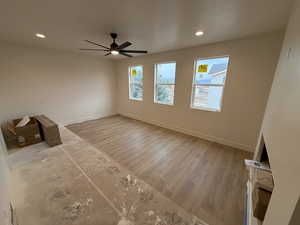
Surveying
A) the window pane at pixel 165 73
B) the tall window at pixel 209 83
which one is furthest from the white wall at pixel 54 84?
the tall window at pixel 209 83

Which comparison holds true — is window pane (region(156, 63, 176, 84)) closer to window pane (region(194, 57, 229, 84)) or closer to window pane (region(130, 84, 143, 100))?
window pane (region(194, 57, 229, 84))

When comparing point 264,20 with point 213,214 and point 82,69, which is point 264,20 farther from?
point 82,69

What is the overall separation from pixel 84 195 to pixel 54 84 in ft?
12.0

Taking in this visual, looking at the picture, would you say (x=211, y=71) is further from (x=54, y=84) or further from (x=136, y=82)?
(x=54, y=84)

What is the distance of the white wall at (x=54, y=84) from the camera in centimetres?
307

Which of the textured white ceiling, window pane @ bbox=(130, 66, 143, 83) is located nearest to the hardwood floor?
window pane @ bbox=(130, 66, 143, 83)

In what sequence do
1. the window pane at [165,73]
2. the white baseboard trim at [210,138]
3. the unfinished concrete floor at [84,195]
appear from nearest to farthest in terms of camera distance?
the unfinished concrete floor at [84,195]
the white baseboard trim at [210,138]
the window pane at [165,73]

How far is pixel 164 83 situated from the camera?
3.96 m

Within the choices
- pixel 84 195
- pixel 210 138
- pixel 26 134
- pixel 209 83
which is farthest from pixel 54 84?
pixel 210 138

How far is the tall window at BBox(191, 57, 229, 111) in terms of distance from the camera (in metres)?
2.90

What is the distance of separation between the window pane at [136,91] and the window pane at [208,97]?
2.16 metres

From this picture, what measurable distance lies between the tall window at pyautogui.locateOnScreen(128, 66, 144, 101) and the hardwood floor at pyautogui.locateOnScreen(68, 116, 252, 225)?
1.67 meters

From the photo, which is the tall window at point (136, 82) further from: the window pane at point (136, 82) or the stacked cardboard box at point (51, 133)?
the stacked cardboard box at point (51, 133)

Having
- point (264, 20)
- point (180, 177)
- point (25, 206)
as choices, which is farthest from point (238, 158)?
point (25, 206)
